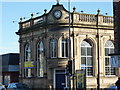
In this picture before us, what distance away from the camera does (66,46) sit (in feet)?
115

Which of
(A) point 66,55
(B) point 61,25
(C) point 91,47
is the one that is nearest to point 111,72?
(C) point 91,47

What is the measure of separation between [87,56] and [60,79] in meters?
4.24

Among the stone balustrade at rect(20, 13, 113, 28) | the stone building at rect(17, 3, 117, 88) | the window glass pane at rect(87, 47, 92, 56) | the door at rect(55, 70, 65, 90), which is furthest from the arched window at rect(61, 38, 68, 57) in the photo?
the window glass pane at rect(87, 47, 92, 56)

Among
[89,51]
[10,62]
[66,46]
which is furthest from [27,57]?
[89,51]

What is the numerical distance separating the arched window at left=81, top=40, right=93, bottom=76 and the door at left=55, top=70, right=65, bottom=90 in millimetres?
2609

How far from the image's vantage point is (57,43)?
34.9 m

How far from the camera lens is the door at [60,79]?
3516 centimetres

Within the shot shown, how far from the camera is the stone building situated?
3488 cm

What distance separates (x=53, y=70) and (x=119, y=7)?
17758mm

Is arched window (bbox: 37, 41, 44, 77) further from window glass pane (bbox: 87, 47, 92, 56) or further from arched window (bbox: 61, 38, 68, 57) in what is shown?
window glass pane (bbox: 87, 47, 92, 56)

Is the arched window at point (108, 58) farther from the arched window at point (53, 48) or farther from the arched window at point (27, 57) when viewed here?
the arched window at point (27, 57)

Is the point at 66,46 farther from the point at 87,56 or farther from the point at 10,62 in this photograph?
the point at 10,62

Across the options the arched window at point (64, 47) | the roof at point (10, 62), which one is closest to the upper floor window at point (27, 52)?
the arched window at point (64, 47)

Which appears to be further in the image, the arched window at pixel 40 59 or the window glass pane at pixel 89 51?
the arched window at pixel 40 59
